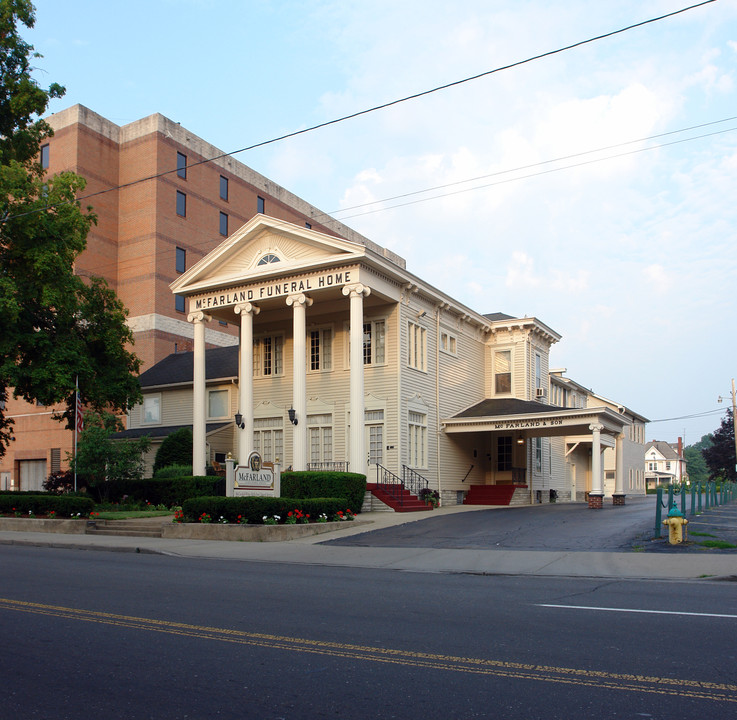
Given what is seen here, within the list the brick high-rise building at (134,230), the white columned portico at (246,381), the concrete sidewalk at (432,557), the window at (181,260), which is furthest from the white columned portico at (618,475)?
the window at (181,260)

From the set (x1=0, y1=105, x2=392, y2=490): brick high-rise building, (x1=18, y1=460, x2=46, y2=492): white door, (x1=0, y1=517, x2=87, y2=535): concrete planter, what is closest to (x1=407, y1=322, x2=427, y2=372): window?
(x1=0, y1=517, x2=87, y2=535): concrete planter

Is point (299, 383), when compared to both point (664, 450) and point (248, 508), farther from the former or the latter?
point (664, 450)

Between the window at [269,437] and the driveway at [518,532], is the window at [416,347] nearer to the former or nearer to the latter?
the window at [269,437]

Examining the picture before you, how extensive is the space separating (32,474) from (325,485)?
101 ft

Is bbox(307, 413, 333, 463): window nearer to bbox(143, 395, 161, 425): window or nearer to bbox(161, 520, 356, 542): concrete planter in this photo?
bbox(161, 520, 356, 542): concrete planter

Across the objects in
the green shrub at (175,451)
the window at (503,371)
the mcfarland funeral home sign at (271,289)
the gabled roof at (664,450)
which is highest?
the mcfarland funeral home sign at (271,289)

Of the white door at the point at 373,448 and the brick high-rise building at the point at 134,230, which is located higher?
the brick high-rise building at the point at 134,230

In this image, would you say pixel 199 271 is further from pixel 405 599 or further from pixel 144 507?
pixel 405 599

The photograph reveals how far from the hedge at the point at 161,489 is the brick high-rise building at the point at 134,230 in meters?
15.7

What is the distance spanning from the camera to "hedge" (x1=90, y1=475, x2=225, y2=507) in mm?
28688

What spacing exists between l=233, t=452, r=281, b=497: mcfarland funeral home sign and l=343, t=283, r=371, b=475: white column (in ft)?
15.2

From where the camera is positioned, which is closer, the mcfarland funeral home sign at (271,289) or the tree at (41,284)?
the tree at (41,284)

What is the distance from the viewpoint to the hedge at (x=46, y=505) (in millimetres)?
24703

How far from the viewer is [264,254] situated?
29328 mm
